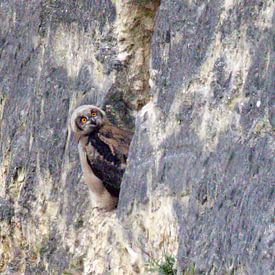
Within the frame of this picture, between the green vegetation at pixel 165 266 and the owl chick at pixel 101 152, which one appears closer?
the green vegetation at pixel 165 266

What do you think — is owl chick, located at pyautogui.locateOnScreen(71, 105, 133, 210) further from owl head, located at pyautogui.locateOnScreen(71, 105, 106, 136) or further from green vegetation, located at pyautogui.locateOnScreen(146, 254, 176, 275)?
green vegetation, located at pyautogui.locateOnScreen(146, 254, 176, 275)

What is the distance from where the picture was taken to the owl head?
996cm

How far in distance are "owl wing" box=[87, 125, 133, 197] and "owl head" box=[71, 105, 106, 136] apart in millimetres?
109

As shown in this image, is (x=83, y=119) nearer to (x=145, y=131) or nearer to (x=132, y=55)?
(x=132, y=55)

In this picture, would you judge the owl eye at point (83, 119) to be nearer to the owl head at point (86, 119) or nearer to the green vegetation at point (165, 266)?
the owl head at point (86, 119)

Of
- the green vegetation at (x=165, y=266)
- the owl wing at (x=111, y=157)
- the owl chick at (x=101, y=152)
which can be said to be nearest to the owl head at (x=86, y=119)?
the owl chick at (x=101, y=152)

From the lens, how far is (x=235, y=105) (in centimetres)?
729

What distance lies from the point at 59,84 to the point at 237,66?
3510 mm

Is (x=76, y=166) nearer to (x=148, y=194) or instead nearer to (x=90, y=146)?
(x=90, y=146)

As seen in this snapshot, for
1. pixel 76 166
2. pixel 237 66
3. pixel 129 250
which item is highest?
pixel 237 66

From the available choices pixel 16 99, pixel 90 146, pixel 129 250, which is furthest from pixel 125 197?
pixel 16 99

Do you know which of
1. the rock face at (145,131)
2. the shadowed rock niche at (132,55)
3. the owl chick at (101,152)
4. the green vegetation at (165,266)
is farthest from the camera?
the owl chick at (101,152)

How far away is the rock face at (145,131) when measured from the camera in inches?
275

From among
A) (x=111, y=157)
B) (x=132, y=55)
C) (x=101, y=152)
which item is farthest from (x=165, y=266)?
(x=132, y=55)
